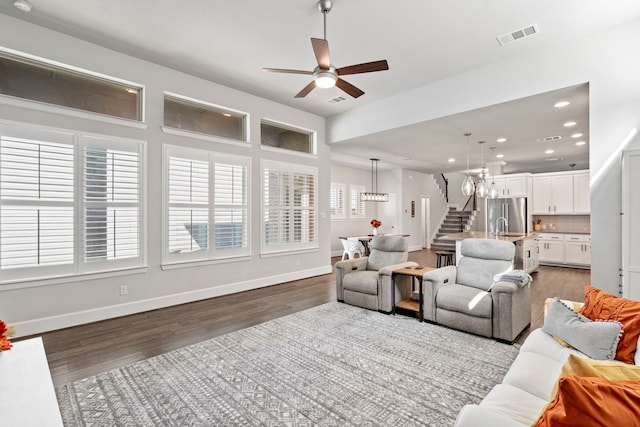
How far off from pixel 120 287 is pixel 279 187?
10.1ft

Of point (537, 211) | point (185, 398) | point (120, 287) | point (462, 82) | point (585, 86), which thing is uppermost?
point (462, 82)

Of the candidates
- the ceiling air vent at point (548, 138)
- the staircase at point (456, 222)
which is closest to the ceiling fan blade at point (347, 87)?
the ceiling air vent at point (548, 138)

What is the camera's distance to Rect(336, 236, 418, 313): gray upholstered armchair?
4207 millimetres

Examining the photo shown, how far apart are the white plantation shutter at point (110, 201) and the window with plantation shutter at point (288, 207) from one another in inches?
85.3

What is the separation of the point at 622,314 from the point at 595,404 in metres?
1.60

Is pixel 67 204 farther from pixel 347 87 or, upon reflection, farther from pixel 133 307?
pixel 347 87

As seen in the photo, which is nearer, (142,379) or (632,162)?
(142,379)

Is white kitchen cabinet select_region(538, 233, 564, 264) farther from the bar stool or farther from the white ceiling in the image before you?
the bar stool

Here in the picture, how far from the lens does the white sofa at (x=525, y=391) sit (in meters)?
1.16

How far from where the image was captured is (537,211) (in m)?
Result: 8.45

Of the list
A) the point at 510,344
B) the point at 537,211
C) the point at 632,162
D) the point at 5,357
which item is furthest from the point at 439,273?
the point at 537,211

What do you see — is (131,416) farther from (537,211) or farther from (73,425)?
(537,211)

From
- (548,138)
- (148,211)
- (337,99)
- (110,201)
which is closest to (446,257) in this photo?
(548,138)

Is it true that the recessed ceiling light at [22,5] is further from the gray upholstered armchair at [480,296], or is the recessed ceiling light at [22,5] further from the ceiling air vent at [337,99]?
the gray upholstered armchair at [480,296]
